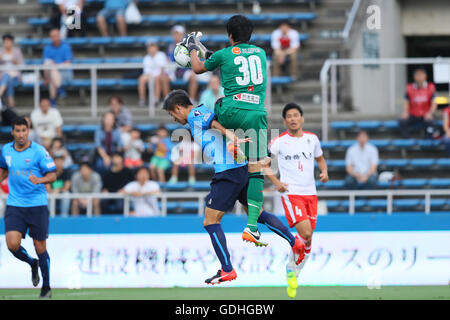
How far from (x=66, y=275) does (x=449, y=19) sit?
38.7 ft

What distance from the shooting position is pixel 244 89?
10.0m

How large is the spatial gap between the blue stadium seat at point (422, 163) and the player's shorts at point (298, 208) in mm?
6008

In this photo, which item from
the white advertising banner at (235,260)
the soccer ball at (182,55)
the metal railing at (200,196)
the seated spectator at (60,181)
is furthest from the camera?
the seated spectator at (60,181)

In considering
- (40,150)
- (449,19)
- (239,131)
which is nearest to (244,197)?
(239,131)

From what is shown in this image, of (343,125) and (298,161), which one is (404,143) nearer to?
(343,125)

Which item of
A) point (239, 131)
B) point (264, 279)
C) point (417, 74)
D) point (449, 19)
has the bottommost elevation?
point (264, 279)

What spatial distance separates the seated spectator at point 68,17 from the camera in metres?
20.7

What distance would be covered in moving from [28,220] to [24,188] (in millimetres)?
424

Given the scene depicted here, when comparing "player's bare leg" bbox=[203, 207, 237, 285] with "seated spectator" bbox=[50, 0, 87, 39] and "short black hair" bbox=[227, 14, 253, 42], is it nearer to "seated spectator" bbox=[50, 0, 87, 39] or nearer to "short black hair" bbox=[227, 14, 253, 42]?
"short black hair" bbox=[227, 14, 253, 42]

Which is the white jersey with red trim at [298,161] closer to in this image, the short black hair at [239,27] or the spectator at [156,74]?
the short black hair at [239,27]

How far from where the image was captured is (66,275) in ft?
47.1

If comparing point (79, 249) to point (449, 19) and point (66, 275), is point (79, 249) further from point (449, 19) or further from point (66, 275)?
point (449, 19)

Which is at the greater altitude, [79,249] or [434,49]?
[434,49]

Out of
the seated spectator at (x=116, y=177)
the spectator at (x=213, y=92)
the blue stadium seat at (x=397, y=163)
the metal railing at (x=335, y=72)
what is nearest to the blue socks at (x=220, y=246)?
the seated spectator at (x=116, y=177)
